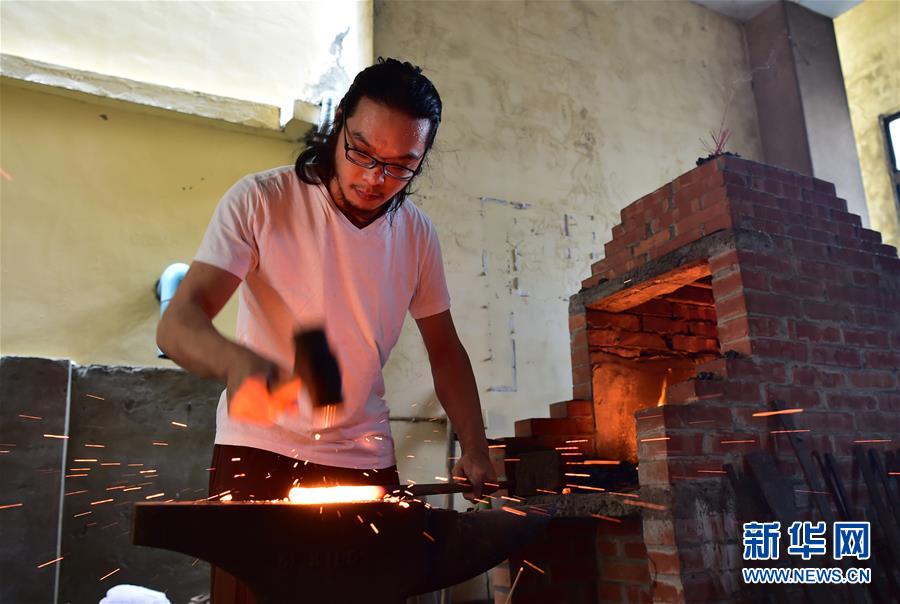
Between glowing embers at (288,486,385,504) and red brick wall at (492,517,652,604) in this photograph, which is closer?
glowing embers at (288,486,385,504)

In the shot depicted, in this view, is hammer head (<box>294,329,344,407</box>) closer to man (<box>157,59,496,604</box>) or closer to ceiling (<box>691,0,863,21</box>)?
man (<box>157,59,496,604</box>)

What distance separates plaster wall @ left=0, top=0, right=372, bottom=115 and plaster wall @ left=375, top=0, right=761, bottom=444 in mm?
423

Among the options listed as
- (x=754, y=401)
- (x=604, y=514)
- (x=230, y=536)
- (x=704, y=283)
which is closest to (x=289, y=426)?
(x=230, y=536)

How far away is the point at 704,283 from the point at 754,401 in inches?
51.8

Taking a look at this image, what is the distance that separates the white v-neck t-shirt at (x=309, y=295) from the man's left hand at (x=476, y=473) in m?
0.25

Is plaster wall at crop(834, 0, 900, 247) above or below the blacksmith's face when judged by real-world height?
above

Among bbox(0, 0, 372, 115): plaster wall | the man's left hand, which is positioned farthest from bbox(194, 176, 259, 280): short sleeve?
bbox(0, 0, 372, 115): plaster wall

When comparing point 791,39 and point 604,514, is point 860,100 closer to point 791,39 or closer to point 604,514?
point 791,39

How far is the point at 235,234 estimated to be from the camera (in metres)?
1.74

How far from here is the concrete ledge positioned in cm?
421

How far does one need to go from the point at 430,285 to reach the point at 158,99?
3219mm

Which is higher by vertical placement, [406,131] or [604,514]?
[406,131]

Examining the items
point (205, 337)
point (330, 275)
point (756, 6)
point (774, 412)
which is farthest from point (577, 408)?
point (756, 6)

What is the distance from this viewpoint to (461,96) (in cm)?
539
